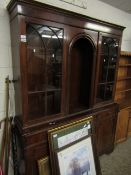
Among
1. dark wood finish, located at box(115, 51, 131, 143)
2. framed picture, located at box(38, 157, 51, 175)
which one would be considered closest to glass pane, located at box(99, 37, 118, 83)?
dark wood finish, located at box(115, 51, 131, 143)

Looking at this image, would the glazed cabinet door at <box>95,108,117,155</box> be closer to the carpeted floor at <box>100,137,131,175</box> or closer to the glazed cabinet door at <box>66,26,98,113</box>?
the carpeted floor at <box>100,137,131,175</box>

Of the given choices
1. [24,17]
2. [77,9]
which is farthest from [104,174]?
[77,9]

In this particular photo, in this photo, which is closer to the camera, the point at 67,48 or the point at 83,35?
the point at 67,48

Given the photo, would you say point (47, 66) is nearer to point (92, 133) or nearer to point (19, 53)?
point (19, 53)

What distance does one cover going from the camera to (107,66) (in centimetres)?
221

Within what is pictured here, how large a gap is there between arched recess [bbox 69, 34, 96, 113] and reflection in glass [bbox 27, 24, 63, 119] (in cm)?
44

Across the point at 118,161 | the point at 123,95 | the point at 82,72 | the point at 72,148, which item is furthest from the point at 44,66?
the point at 123,95

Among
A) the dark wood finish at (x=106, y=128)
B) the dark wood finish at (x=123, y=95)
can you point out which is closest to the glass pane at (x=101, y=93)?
the dark wood finish at (x=106, y=128)

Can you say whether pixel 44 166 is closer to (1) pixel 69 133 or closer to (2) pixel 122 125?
(1) pixel 69 133

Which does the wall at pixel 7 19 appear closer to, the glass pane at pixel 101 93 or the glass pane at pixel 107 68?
the glass pane at pixel 107 68

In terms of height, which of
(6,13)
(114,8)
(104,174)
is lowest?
(104,174)

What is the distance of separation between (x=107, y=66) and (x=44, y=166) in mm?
1644

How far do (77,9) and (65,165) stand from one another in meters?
2.13

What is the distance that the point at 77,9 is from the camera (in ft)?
6.81
